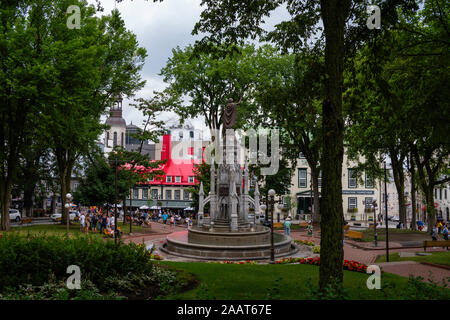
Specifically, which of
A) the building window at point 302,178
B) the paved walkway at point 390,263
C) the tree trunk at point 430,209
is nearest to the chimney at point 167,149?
the building window at point 302,178

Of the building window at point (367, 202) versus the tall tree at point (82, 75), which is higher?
the tall tree at point (82, 75)

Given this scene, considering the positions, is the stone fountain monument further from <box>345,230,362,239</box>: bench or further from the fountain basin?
<box>345,230,362,239</box>: bench

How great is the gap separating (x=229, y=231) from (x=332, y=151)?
12873 millimetres

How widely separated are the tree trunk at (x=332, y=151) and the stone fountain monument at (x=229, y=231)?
963cm

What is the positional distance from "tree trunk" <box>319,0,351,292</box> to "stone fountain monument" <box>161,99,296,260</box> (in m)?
9.63

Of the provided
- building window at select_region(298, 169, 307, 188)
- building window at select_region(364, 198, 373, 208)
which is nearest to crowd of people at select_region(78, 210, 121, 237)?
building window at select_region(298, 169, 307, 188)

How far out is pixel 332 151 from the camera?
23.7 ft

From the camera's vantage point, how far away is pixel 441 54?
12.9m

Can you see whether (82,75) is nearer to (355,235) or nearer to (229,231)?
(229,231)

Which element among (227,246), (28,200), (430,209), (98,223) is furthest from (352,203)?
(28,200)

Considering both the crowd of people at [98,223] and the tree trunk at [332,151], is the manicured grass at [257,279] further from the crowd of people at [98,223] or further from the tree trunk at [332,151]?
the crowd of people at [98,223]

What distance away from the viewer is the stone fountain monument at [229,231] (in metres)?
16.5
